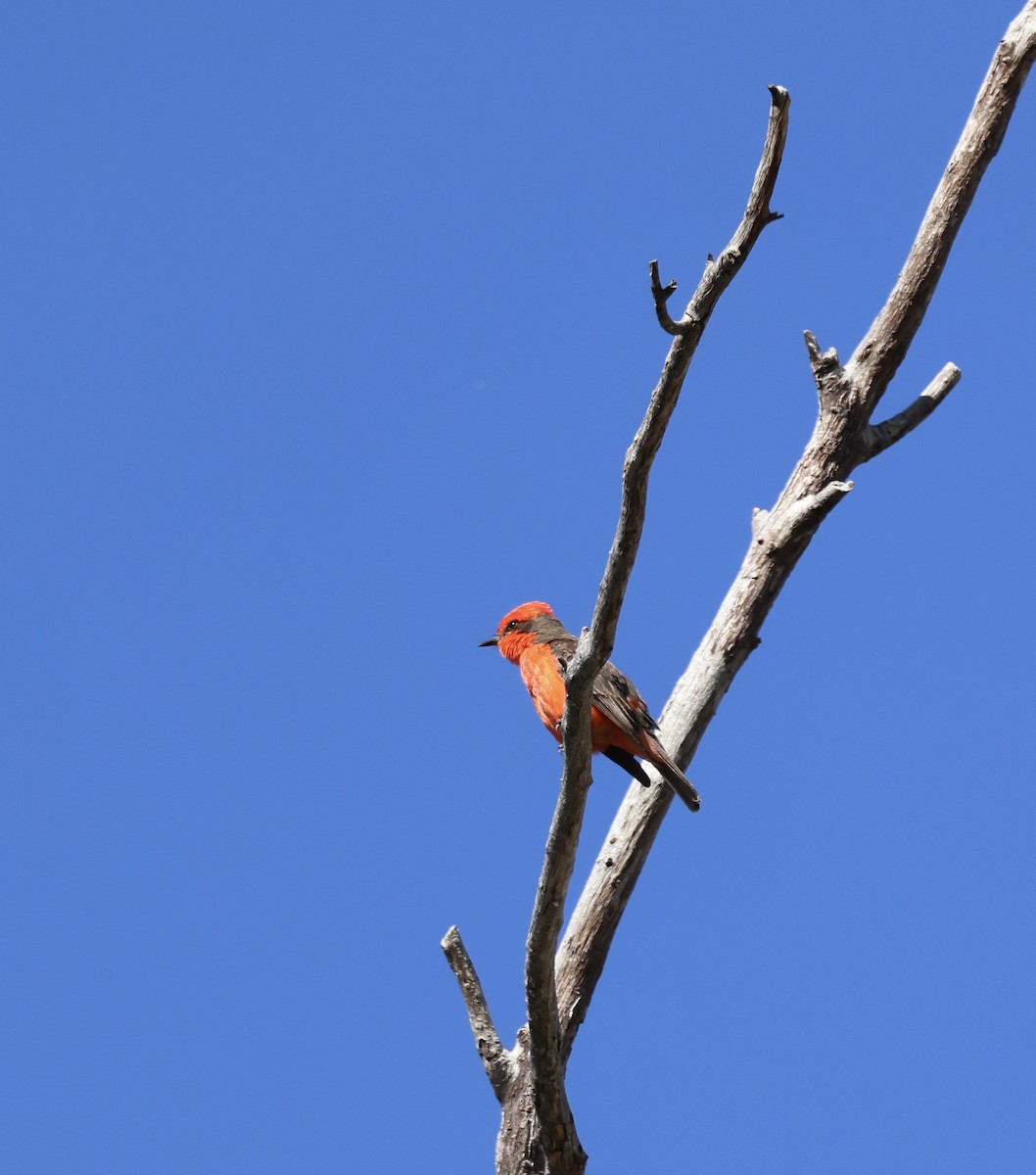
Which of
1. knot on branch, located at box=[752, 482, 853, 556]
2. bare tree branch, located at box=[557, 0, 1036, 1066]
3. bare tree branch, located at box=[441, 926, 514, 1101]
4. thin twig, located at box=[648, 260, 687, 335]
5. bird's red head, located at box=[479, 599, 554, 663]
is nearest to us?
thin twig, located at box=[648, 260, 687, 335]

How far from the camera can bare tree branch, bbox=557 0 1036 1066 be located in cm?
685

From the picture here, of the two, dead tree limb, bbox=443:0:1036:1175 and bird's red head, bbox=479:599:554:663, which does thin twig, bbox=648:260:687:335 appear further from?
bird's red head, bbox=479:599:554:663

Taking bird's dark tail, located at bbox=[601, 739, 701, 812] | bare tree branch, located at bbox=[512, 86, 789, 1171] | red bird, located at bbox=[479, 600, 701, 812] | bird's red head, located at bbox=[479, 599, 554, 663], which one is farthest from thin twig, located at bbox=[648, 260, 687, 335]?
bird's red head, located at bbox=[479, 599, 554, 663]

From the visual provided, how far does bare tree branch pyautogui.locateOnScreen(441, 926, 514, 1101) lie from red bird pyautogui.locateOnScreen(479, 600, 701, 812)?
1077mm

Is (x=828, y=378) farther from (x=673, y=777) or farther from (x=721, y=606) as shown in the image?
(x=673, y=777)

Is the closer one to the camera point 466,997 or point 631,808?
point 466,997

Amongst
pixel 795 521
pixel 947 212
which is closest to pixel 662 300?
pixel 795 521

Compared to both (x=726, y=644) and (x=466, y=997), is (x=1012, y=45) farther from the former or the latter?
(x=466, y=997)

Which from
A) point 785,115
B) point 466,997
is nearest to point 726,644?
point 466,997

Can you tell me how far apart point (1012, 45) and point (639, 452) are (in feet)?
13.3

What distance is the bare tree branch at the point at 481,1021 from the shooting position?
20.0ft

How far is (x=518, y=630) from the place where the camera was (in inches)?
330

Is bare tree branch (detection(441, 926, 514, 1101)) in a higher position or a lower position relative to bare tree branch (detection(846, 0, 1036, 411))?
lower

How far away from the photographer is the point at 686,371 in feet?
15.0
